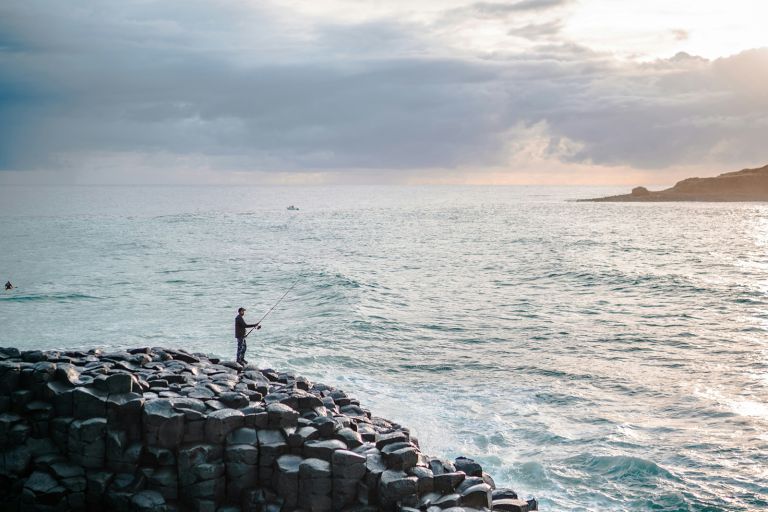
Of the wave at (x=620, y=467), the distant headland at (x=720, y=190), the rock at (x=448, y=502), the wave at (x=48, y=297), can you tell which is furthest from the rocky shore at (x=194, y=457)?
the distant headland at (x=720, y=190)

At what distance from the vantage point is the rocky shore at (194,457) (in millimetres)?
11555

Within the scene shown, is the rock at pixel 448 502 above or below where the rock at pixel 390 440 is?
below

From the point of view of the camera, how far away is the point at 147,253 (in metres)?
61.8

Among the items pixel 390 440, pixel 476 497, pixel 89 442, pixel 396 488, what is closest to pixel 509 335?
pixel 390 440

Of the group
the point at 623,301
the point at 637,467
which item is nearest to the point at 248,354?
the point at 637,467

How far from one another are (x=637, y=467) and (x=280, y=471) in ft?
30.1

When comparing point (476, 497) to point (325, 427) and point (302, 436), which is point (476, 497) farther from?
point (302, 436)

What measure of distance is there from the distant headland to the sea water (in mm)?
116221

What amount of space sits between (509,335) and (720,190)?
6635 inches

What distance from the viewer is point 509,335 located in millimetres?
29422

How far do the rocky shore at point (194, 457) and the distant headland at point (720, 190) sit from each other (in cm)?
17941

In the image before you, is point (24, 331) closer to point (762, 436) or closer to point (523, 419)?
point (523, 419)

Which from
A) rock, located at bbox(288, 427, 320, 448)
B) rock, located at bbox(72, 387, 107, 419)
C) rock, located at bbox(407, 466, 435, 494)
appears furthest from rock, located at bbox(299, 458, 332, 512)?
rock, located at bbox(72, 387, 107, 419)

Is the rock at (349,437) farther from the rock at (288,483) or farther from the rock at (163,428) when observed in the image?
the rock at (163,428)
